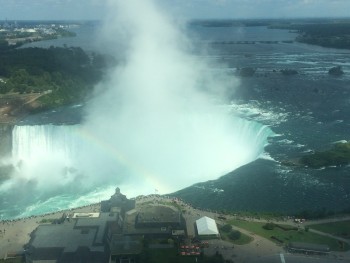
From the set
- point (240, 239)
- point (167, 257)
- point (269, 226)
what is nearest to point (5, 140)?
point (167, 257)

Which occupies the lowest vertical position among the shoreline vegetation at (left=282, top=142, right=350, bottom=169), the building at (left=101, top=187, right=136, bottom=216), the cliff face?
the building at (left=101, top=187, right=136, bottom=216)

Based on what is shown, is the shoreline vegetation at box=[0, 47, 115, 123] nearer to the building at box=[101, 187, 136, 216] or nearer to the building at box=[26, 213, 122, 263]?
the building at box=[101, 187, 136, 216]

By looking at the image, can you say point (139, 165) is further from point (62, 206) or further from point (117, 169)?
point (62, 206)

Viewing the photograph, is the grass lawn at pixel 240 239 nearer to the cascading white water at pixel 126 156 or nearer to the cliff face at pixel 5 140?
the cascading white water at pixel 126 156

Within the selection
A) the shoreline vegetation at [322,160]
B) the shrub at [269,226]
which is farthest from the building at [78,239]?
the shoreline vegetation at [322,160]

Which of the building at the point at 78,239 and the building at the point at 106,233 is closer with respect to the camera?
the building at the point at 78,239

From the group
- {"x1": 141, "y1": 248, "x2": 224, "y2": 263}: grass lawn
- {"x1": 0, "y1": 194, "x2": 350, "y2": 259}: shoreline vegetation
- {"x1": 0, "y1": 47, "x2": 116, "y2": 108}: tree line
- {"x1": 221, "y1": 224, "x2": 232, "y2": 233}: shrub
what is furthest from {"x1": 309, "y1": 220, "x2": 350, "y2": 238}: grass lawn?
{"x1": 0, "y1": 47, "x2": 116, "y2": 108}: tree line
